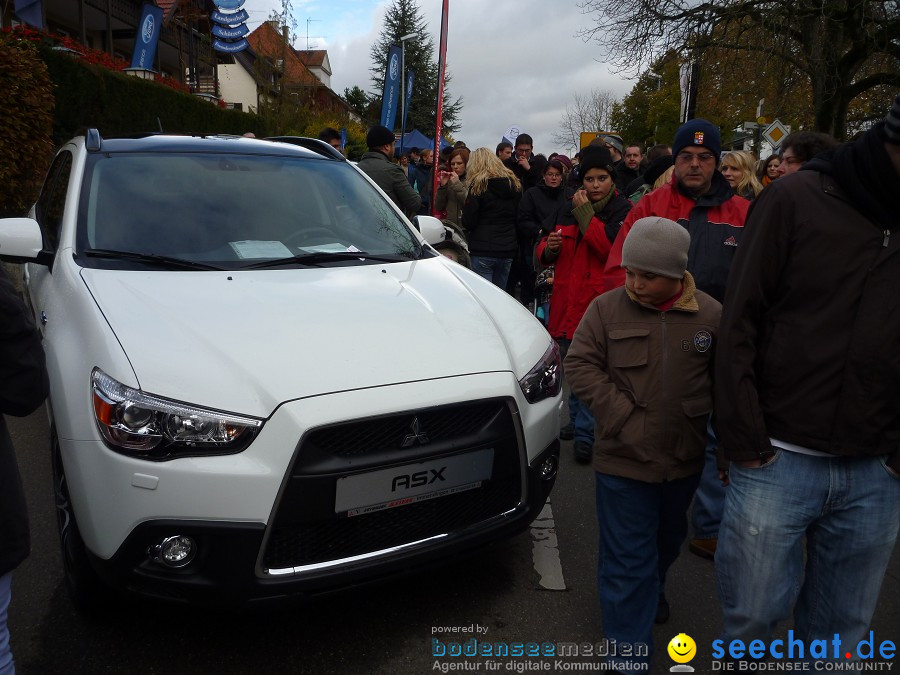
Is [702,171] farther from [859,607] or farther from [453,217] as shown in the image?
[453,217]

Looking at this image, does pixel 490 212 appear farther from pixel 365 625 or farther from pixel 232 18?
pixel 232 18

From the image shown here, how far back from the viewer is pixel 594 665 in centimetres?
262

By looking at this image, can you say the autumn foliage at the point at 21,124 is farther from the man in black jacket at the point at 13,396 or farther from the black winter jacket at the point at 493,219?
the man in black jacket at the point at 13,396

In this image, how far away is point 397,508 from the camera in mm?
2473

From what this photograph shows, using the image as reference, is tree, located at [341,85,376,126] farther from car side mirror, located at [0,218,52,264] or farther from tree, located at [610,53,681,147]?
car side mirror, located at [0,218,52,264]

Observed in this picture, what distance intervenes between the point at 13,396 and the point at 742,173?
14.2 feet

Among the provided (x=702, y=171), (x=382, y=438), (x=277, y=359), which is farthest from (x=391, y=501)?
(x=702, y=171)

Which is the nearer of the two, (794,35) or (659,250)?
(659,250)

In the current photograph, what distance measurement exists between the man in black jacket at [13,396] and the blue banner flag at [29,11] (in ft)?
48.4

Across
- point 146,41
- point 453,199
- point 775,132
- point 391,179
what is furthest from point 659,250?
point 146,41

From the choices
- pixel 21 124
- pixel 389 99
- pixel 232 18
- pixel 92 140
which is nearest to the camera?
pixel 92 140

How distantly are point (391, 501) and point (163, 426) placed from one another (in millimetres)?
747

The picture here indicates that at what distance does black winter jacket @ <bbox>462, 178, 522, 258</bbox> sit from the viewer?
6953mm

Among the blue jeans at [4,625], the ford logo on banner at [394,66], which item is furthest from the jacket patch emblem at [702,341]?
the ford logo on banner at [394,66]
